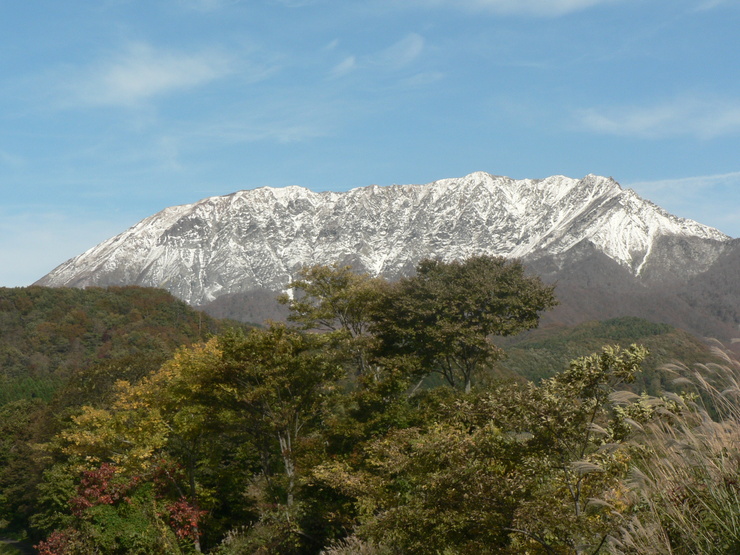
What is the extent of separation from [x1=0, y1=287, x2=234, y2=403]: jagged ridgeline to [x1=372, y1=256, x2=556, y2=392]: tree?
65.5 m

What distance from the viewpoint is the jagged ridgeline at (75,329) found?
9979 cm

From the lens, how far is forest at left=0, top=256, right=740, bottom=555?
582 cm

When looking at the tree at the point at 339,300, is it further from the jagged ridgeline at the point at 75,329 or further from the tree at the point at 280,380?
the jagged ridgeline at the point at 75,329

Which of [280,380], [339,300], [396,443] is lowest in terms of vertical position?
[396,443]

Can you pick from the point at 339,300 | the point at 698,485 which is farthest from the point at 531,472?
the point at 339,300

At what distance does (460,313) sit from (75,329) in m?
110

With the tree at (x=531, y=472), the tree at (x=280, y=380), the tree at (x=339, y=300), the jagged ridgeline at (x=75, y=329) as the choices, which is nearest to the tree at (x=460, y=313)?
the tree at (x=339, y=300)

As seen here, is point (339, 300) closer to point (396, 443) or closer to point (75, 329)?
point (396, 443)

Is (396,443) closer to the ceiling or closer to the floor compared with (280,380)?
closer to the floor

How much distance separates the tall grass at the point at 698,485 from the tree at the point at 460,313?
2281 centimetres

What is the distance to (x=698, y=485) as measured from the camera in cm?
Answer: 537

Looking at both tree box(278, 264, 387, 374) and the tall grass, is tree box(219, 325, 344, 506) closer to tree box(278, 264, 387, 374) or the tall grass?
tree box(278, 264, 387, 374)

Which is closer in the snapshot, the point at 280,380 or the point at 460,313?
the point at 280,380

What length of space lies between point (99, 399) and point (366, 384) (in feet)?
92.6
